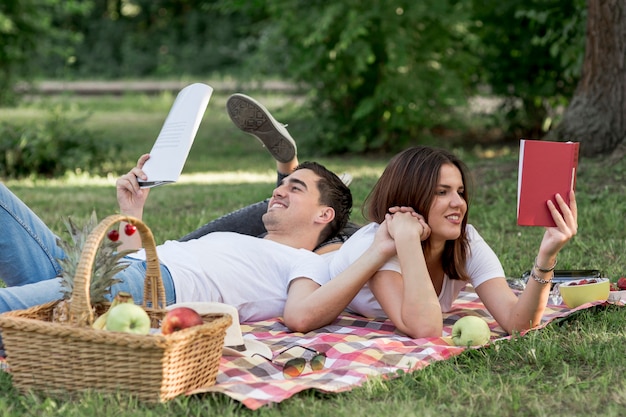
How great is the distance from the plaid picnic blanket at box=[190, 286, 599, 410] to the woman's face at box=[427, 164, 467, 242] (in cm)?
45

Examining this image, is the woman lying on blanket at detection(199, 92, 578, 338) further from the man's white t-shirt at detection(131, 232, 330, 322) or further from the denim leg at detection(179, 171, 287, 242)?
the denim leg at detection(179, 171, 287, 242)

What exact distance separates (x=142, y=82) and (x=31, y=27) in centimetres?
1115

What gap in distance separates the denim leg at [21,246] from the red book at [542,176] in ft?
6.15

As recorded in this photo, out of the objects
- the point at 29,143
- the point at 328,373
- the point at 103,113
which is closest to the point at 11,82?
the point at 29,143

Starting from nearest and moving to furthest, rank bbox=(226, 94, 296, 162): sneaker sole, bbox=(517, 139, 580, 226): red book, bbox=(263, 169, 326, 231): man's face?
bbox=(517, 139, 580, 226): red book < bbox=(263, 169, 326, 231): man's face < bbox=(226, 94, 296, 162): sneaker sole

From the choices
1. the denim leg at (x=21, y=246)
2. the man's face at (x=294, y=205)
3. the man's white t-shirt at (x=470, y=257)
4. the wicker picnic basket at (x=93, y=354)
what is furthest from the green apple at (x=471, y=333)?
the denim leg at (x=21, y=246)

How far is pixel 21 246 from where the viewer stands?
3.90 meters

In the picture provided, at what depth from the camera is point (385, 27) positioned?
424 inches

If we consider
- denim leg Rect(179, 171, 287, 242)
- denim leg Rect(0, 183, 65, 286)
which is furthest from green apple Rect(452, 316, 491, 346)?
denim leg Rect(0, 183, 65, 286)

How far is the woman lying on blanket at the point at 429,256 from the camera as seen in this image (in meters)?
3.78

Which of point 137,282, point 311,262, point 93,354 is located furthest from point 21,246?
point 311,262

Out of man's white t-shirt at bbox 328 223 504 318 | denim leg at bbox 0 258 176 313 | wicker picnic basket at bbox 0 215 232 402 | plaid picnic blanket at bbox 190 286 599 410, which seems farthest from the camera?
man's white t-shirt at bbox 328 223 504 318

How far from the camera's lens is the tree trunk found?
779cm

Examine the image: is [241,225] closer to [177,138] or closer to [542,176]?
[177,138]
